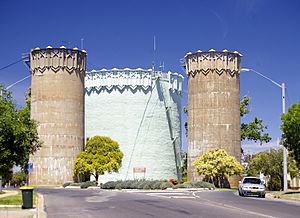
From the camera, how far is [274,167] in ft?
235

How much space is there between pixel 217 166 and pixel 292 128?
99.9ft

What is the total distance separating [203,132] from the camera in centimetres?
7419

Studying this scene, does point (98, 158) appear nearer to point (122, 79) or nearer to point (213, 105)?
point (213, 105)

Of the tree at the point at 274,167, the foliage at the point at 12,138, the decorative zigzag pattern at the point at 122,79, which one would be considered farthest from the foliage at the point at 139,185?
the decorative zigzag pattern at the point at 122,79

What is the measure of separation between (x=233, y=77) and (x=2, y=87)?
48777 mm

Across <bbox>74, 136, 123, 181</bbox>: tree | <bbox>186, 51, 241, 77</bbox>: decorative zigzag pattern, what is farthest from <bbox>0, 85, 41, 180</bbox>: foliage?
<bbox>186, 51, 241, 77</bbox>: decorative zigzag pattern

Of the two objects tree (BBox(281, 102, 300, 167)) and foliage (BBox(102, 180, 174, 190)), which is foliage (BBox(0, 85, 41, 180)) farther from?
foliage (BBox(102, 180, 174, 190))

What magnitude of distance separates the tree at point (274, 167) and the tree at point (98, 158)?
19177 millimetres

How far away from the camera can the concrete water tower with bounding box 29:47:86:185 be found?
249 ft

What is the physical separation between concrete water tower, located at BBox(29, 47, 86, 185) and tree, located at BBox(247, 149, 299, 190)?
25.4 m

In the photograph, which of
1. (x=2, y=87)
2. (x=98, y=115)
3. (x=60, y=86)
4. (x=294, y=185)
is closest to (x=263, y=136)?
(x=294, y=185)

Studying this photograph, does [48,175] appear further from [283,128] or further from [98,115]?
[283,128]

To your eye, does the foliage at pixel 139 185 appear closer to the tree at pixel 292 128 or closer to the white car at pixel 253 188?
the white car at pixel 253 188

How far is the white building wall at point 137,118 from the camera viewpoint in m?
87.3
